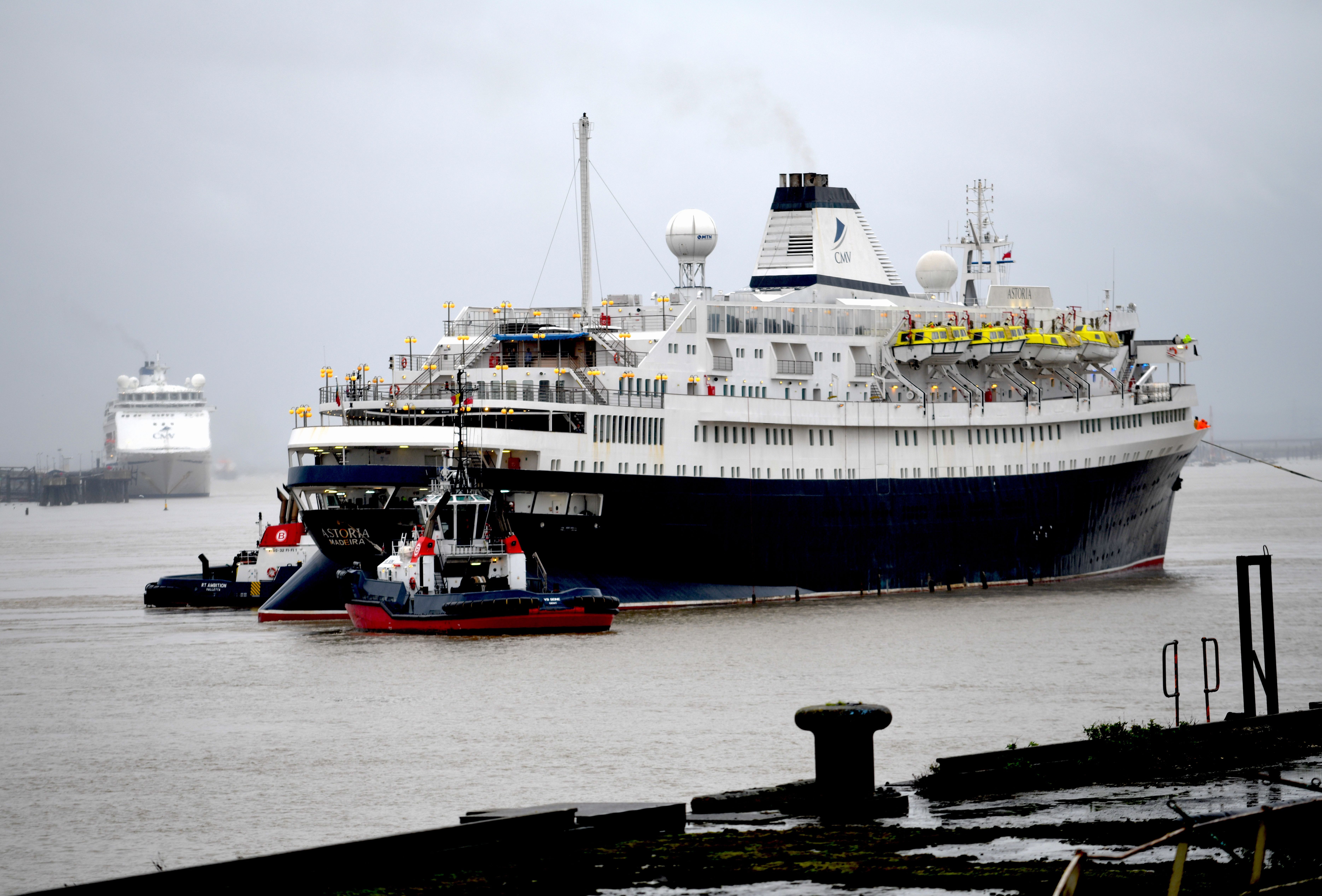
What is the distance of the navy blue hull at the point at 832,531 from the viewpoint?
1781 inches

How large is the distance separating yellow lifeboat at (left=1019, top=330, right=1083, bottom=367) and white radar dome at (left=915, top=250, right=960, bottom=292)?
189 inches

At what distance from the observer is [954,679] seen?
31094 mm

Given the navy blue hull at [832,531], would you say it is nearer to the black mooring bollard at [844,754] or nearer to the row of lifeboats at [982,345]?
the row of lifeboats at [982,345]

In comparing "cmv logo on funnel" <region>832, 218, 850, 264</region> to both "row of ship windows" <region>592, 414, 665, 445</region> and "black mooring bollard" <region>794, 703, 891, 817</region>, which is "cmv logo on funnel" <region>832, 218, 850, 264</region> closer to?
"row of ship windows" <region>592, 414, 665, 445</region>

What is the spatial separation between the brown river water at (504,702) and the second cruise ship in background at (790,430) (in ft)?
8.41

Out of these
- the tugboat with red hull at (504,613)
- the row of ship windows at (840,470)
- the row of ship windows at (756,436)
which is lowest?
the tugboat with red hull at (504,613)

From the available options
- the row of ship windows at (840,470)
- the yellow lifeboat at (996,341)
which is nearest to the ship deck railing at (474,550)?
the row of ship windows at (840,470)

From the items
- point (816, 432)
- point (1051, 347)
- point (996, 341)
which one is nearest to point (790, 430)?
point (816, 432)

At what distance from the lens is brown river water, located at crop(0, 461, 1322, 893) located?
2103 cm

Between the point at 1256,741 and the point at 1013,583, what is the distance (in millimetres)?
39480

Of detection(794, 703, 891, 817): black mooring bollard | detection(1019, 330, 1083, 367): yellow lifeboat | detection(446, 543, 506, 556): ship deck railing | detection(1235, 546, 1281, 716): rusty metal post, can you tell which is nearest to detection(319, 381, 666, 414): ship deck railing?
detection(446, 543, 506, 556): ship deck railing

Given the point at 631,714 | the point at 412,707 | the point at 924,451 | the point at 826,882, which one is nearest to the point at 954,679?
the point at 631,714

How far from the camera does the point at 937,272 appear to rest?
60688 millimetres

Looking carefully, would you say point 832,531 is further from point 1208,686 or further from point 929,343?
point 1208,686
